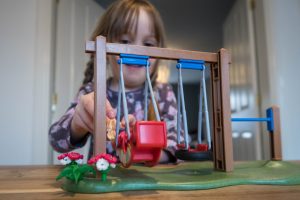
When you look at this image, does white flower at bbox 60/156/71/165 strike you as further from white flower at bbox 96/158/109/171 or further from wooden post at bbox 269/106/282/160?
wooden post at bbox 269/106/282/160

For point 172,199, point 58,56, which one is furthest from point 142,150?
point 58,56

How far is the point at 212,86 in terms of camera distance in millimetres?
489

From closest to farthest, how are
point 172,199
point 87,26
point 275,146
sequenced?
point 172,199 < point 275,146 < point 87,26

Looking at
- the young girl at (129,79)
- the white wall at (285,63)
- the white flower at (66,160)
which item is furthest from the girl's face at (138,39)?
the white wall at (285,63)

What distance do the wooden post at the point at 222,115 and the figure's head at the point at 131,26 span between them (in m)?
0.29

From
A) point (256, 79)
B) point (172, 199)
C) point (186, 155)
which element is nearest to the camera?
point (172, 199)

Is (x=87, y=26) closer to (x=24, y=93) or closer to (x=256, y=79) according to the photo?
(x=24, y=93)

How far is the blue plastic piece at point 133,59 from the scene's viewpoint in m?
0.40

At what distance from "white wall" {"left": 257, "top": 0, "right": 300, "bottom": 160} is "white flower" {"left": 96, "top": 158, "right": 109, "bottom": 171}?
1.24 metres

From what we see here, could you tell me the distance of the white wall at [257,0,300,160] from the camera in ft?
4.39

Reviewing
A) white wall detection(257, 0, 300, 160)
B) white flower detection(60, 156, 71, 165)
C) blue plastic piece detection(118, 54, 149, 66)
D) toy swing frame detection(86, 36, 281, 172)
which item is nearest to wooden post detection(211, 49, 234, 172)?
toy swing frame detection(86, 36, 281, 172)

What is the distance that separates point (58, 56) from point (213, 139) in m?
1.19

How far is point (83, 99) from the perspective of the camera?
18.0 inches

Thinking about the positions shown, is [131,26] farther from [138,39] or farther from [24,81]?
[24,81]
